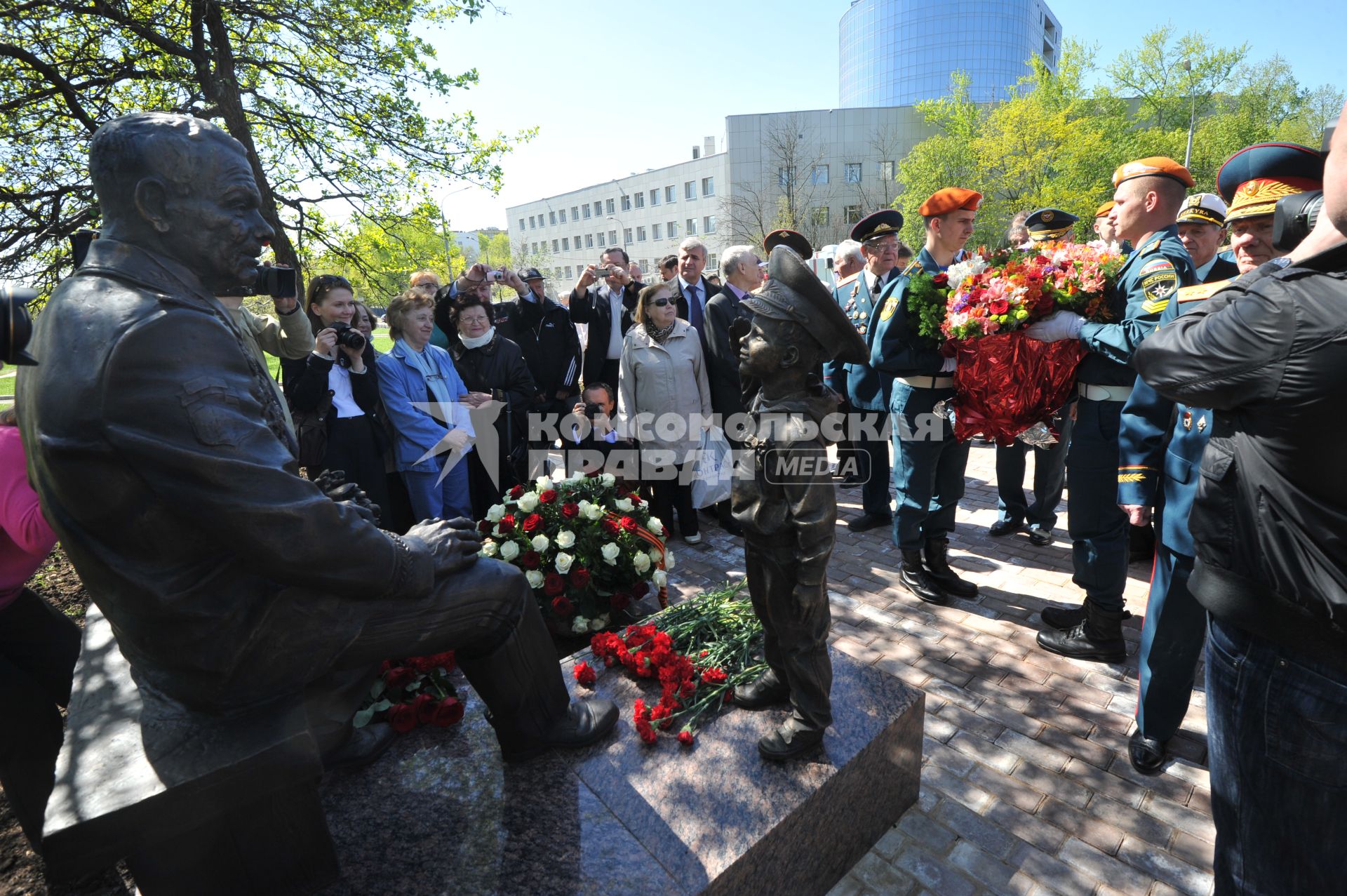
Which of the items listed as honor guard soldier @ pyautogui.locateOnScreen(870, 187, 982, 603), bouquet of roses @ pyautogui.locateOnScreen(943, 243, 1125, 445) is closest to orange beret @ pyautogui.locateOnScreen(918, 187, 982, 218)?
honor guard soldier @ pyautogui.locateOnScreen(870, 187, 982, 603)

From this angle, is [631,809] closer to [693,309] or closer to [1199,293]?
[1199,293]

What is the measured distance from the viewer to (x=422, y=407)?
4887 millimetres

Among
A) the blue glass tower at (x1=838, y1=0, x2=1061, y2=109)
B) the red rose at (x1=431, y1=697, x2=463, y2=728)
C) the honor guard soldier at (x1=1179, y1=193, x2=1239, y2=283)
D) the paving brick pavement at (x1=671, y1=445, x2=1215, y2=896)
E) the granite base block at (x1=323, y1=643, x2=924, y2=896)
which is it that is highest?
the blue glass tower at (x1=838, y1=0, x2=1061, y2=109)

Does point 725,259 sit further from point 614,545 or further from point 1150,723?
point 1150,723

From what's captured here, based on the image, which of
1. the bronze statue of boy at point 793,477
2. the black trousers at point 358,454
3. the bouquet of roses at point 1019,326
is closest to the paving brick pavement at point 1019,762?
the bronze statue of boy at point 793,477

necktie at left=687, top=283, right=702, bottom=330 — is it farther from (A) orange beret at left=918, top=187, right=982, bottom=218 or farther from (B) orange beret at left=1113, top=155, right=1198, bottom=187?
(B) orange beret at left=1113, top=155, right=1198, bottom=187

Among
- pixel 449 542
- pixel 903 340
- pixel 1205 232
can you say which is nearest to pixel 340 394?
pixel 449 542

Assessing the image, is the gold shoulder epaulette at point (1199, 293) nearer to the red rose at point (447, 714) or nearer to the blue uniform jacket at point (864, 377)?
the blue uniform jacket at point (864, 377)

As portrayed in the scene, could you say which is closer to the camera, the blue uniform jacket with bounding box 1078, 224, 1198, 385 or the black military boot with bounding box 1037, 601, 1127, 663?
the blue uniform jacket with bounding box 1078, 224, 1198, 385

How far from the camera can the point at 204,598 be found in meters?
1.64

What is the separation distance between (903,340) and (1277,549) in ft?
9.98

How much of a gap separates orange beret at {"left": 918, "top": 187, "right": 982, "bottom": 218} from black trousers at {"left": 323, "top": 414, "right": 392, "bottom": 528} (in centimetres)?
416

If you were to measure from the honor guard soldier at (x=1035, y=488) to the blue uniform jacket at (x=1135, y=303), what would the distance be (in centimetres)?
175

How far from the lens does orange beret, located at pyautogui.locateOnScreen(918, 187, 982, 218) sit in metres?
4.54
